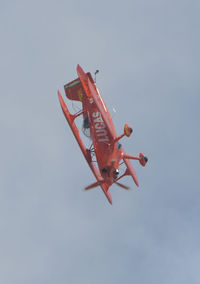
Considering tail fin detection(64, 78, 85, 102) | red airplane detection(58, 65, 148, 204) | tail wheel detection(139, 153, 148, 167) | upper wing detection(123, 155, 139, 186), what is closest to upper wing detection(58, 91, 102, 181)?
red airplane detection(58, 65, 148, 204)

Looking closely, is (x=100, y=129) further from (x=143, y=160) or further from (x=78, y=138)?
(x=143, y=160)

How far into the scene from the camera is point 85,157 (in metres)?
36.4

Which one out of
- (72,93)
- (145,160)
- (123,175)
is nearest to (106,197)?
(123,175)

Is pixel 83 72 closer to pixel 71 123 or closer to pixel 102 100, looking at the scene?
pixel 102 100

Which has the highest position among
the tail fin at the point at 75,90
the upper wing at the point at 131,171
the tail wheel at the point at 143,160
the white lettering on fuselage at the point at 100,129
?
the tail fin at the point at 75,90

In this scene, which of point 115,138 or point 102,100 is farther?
point 102,100

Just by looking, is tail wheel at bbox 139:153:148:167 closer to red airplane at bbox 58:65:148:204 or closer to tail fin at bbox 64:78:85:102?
red airplane at bbox 58:65:148:204

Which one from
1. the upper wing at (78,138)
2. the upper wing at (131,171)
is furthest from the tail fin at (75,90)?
the upper wing at (131,171)

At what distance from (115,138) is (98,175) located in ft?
11.2

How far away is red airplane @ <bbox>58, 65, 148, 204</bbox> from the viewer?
3400cm

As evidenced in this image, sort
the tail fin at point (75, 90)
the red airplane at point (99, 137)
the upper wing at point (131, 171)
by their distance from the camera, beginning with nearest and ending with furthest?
the red airplane at point (99, 137) → the upper wing at point (131, 171) → the tail fin at point (75, 90)

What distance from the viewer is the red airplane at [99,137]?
34.0m

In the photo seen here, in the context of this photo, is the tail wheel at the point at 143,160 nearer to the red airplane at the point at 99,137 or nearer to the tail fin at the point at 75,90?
the red airplane at the point at 99,137

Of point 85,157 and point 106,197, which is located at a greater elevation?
point 85,157
